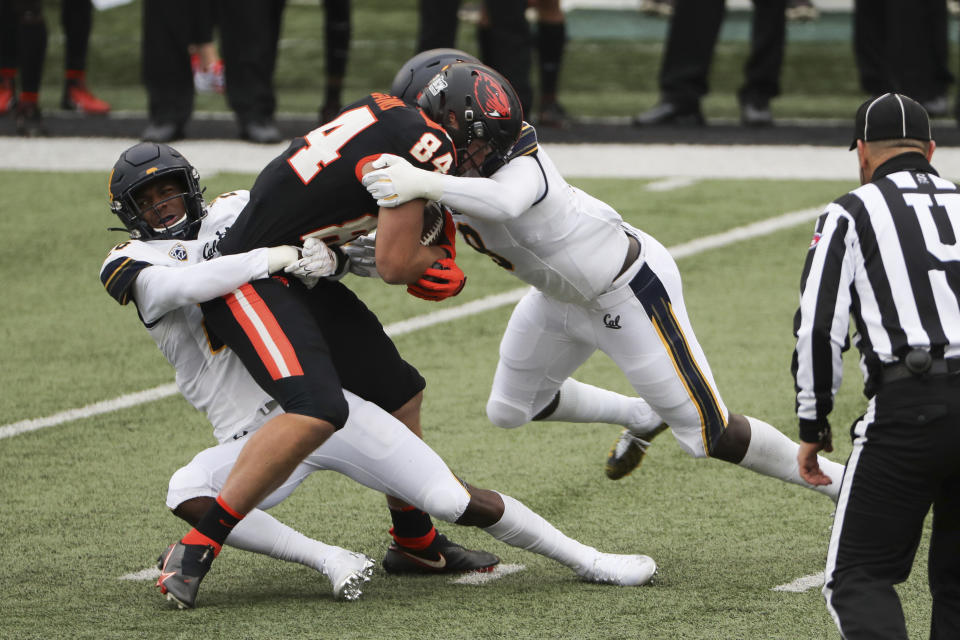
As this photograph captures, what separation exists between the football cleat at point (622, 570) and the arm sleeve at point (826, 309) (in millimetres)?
892

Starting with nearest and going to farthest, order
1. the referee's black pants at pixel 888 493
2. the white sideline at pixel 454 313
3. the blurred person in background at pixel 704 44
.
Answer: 1. the referee's black pants at pixel 888 493
2. the white sideline at pixel 454 313
3. the blurred person in background at pixel 704 44

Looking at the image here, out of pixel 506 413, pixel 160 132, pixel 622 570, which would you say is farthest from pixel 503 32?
pixel 622 570

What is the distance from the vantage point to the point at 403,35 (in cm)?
1600

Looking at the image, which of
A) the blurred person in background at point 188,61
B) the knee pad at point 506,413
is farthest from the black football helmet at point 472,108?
the blurred person in background at point 188,61

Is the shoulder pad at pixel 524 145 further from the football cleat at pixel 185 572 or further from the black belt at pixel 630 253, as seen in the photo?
the football cleat at pixel 185 572

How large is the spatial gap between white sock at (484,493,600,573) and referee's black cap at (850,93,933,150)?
50.4 inches

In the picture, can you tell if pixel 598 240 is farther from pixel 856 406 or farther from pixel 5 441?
pixel 5 441

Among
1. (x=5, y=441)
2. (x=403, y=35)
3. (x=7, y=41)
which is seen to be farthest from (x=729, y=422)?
(x=403, y=35)

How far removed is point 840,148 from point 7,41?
6.28 meters

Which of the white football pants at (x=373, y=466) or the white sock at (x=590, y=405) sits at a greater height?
the white football pants at (x=373, y=466)

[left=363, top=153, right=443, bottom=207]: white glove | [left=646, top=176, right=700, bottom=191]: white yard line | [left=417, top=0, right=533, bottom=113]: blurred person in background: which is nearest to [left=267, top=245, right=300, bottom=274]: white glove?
[left=363, top=153, right=443, bottom=207]: white glove

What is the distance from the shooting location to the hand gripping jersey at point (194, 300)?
378 cm

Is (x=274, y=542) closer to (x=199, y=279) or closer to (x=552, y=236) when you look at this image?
(x=199, y=279)

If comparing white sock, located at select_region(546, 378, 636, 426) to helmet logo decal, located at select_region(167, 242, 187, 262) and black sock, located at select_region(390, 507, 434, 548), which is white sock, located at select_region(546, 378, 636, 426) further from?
helmet logo decal, located at select_region(167, 242, 187, 262)
